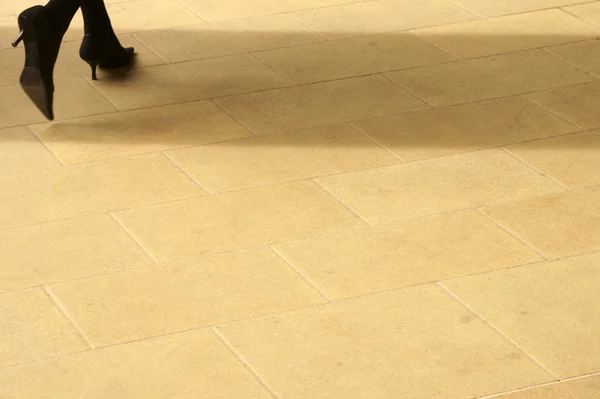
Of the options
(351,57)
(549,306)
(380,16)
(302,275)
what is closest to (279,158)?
(302,275)

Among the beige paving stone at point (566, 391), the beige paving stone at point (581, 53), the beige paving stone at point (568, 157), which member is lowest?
the beige paving stone at point (581, 53)

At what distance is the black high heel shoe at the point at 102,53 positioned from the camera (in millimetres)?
4812

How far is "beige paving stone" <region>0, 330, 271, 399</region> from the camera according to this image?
9.12 feet

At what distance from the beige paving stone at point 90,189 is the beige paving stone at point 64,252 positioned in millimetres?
82

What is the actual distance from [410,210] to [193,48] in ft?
6.07

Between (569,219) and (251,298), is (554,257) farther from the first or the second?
(251,298)

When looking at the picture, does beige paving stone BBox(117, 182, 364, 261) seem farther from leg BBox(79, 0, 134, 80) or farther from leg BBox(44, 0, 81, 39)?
leg BBox(79, 0, 134, 80)

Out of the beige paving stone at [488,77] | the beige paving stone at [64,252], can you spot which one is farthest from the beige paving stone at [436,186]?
the beige paving stone at [64,252]

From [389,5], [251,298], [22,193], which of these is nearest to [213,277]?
[251,298]

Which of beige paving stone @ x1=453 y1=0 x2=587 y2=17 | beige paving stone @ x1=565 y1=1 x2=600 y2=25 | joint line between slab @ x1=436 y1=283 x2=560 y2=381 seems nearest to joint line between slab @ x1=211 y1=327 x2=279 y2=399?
joint line between slab @ x1=436 y1=283 x2=560 y2=381

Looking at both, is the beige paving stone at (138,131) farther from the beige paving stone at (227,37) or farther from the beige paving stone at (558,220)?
the beige paving stone at (558,220)

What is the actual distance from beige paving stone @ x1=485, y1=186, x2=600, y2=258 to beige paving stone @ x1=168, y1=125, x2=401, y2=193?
1.81 ft

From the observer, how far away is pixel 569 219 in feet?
12.0

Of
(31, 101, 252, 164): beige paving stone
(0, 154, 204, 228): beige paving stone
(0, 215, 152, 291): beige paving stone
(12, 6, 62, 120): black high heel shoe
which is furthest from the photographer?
(12, 6, 62, 120): black high heel shoe
